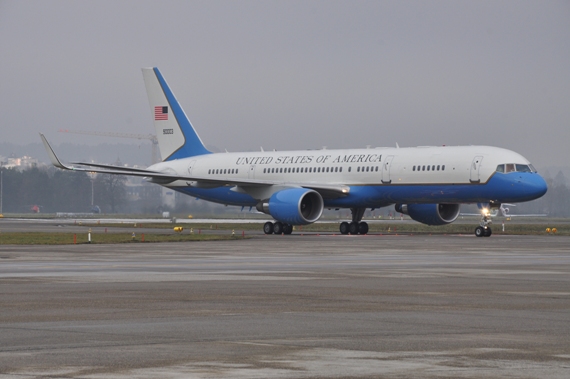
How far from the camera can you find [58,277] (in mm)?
22781

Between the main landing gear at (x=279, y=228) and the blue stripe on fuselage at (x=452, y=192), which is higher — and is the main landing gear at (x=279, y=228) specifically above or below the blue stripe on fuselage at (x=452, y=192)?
below

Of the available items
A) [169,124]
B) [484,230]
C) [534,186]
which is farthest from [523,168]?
[169,124]

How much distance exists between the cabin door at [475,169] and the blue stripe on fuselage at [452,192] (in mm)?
325

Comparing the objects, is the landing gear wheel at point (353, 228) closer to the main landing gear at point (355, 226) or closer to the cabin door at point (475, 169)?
the main landing gear at point (355, 226)

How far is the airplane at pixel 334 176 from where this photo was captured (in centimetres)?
5034

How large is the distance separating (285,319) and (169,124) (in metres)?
52.6

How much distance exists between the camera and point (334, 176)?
5669cm

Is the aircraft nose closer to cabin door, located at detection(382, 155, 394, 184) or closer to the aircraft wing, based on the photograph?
cabin door, located at detection(382, 155, 394, 184)

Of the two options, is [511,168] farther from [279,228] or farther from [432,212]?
[279,228]

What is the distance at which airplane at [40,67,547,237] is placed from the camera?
50.3 meters

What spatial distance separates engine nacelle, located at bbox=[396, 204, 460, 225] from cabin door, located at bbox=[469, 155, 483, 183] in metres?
6.55

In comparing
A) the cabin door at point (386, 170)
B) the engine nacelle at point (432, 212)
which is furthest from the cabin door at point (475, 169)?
the engine nacelle at point (432, 212)

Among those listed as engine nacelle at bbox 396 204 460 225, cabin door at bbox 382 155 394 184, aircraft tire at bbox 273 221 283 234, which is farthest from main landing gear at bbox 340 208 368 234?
cabin door at bbox 382 155 394 184

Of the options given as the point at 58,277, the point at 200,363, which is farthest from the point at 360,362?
the point at 58,277
